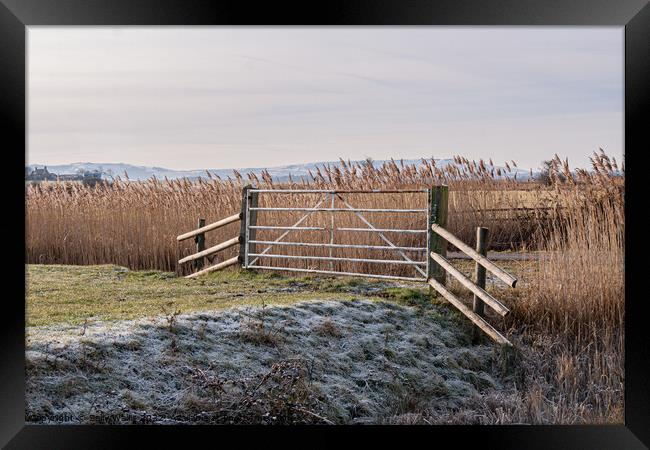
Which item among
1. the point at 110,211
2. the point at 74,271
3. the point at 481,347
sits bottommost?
the point at 481,347

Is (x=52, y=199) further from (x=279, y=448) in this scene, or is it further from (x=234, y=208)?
(x=279, y=448)

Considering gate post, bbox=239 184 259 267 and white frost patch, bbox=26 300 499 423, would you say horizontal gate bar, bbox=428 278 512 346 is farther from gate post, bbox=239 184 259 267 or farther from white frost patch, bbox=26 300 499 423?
gate post, bbox=239 184 259 267

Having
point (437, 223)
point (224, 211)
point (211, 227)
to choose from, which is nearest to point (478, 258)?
point (437, 223)

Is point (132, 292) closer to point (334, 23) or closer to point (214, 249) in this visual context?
point (214, 249)

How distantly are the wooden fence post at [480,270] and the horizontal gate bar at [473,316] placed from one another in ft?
0.37

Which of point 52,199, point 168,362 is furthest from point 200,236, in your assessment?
point 168,362

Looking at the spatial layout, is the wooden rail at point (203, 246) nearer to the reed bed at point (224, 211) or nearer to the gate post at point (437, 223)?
the reed bed at point (224, 211)

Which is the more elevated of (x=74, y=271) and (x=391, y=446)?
(x=74, y=271)

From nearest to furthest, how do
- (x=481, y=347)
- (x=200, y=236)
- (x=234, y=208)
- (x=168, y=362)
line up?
(x=168, y=362)
(x=481, y=347)
(x=200, y=236)
(x=234, y=208)

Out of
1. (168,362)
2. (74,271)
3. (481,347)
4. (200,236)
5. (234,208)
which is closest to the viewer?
(168,362)

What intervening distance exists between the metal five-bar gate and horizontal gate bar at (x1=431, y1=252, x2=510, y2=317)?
0.62 ft

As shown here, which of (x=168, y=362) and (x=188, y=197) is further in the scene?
(x=188, y=197)

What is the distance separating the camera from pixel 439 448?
392 centimetres

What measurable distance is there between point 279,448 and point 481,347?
3.70 metres
